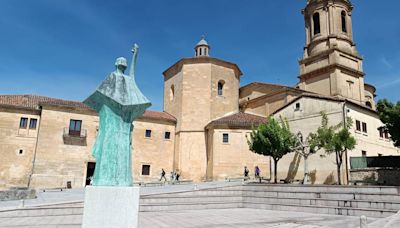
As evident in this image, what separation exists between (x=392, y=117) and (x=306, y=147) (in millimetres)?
6263

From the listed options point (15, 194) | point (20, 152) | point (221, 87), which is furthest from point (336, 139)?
point (20, 152)

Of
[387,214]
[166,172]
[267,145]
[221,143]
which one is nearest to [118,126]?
[387,214]

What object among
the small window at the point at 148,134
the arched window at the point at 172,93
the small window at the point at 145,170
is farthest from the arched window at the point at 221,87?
the small window at the point at 145,170

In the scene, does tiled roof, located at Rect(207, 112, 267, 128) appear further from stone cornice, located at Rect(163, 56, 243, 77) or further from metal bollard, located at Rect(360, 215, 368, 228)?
metal bollard, located at Rect(360, 215, 368, 228)

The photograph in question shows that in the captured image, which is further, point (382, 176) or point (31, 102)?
point (31, 102)

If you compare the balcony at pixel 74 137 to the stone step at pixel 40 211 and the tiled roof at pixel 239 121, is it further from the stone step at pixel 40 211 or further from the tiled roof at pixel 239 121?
the stone step at pixel 40 211

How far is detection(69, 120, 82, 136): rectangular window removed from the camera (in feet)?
88.2

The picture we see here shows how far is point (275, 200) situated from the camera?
15.2 meters

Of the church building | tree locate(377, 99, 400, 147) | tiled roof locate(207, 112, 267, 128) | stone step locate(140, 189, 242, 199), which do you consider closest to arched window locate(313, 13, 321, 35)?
the church building

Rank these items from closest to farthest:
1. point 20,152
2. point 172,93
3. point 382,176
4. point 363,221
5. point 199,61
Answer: point 363,221 < point 382,176 < point 20,152 < point 199,61 < point 172,93

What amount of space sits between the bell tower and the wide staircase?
1759cm

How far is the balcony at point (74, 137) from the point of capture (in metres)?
26.6

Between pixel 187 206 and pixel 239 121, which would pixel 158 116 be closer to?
pixel 239 121

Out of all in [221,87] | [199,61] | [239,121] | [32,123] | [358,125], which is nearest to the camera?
[358,125]
